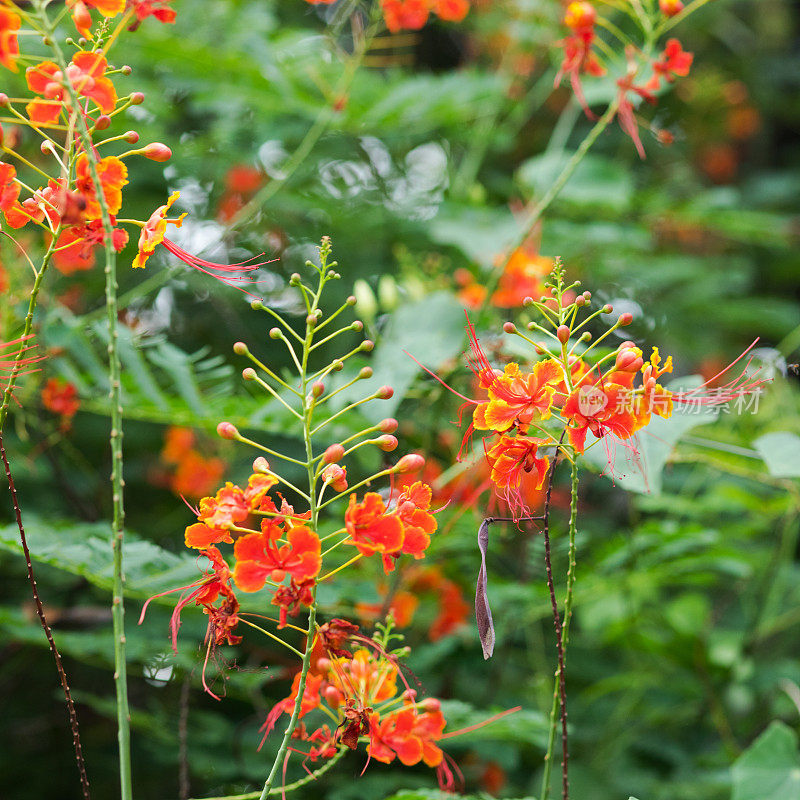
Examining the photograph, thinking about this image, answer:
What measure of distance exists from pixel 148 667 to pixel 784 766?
1.26 m

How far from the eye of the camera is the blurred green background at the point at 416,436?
63.1 inches

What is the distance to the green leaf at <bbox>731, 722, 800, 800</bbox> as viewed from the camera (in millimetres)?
1477

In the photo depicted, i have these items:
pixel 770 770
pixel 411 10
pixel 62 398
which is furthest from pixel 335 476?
pixel 411 10

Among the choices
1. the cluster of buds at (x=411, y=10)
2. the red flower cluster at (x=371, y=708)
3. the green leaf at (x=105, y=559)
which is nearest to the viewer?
the red flower cluster at (x=371, y=708)

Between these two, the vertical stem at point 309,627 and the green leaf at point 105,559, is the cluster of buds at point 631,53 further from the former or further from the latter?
the green leaf at point 105,559

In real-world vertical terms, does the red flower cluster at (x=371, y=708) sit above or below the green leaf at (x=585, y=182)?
below

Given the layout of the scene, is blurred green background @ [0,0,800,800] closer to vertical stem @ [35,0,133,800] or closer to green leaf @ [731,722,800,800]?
green leaf @ [731,722,800,800]

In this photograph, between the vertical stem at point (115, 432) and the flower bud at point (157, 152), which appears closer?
the vertical stem at point (115, 432)

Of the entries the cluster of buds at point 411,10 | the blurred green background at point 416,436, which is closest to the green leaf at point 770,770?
the blurred green background at point 416,436

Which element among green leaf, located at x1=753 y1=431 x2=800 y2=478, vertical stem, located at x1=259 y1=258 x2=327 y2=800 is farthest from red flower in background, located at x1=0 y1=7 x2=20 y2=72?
green leaf, located at x1=753 y1=431 x2=800 y2=478

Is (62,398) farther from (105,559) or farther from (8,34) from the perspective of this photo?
(8,34)

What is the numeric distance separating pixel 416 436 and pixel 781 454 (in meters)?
0.89

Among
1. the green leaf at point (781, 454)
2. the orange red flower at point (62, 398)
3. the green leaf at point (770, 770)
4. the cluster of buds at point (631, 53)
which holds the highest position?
the cluster of buds at point (631, 53)

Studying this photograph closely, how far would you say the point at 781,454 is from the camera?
4.63 feet
